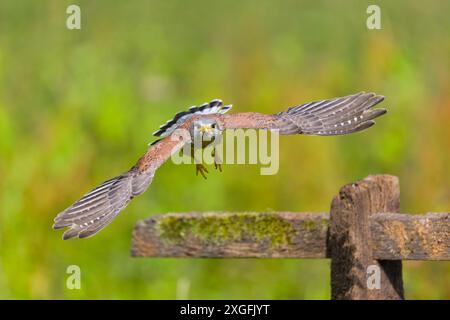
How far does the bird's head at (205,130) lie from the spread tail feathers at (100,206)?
0.49 metres

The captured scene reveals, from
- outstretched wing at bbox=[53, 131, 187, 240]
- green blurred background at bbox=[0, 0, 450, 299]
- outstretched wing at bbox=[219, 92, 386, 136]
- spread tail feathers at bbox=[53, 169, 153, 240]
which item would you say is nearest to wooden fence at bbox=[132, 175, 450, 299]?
outstretched wing at bbox=[219, 92, 386, 136]

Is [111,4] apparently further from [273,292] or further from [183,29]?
[273,292]

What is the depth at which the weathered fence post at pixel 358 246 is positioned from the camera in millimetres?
4797

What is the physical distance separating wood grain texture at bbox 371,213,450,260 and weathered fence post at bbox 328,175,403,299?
45 millimetres

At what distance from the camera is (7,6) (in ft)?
34.1

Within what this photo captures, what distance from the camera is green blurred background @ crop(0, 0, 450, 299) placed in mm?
7250

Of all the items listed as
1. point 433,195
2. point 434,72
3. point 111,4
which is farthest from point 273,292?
point 111,4

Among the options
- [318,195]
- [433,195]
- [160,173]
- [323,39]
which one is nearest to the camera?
[433,195]

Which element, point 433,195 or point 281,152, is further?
point 281,152

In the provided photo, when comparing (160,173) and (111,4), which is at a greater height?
(111,4)

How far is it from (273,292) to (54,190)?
4.42ft

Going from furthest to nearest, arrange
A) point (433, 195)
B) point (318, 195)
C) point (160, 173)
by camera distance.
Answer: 1. point (160, 173)
2. point (318, 195)
3. point (433, 195)

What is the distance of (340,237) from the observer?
489 cm

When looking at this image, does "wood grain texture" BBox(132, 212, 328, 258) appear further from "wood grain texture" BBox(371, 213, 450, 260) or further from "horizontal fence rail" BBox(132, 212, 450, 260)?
"wood grain texture" BBox(371, 213, 450, 260)
